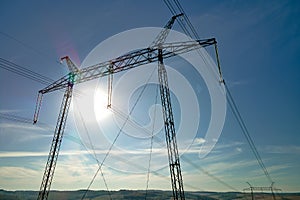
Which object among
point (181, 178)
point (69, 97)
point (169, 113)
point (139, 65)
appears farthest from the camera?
point (69, 97)

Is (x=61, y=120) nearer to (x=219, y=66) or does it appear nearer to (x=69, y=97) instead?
(x=69, y=97)

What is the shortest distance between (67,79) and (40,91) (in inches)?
256

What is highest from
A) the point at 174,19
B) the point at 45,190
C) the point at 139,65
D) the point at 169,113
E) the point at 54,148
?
the point at 174,19

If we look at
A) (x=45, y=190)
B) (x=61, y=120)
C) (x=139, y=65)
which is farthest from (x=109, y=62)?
(x=45, y=190)

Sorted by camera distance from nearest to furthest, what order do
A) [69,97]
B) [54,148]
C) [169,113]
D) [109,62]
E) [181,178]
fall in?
[181,178] → [169,113] → [109,62] → [54,148] → [69,97]

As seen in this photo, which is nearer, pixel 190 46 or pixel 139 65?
pixel 190 46

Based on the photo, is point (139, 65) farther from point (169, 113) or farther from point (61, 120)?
point (61, 120)

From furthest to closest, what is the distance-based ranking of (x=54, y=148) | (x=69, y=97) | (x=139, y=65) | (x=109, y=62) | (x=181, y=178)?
(x=69, y=97), (x=54, y=148), (x=109, y=62), (x=139, y=65), (x=181, y=178)

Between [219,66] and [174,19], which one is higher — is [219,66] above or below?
below

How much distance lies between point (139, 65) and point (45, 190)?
3309 centimetres

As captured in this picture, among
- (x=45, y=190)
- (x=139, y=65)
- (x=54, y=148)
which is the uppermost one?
(x=139, y=65)

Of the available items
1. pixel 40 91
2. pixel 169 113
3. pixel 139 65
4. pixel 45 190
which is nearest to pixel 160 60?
pixel 139 65

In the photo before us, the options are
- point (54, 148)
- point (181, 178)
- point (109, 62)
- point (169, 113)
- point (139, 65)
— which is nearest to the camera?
point (181, 178)

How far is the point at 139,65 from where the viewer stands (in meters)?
41.0
